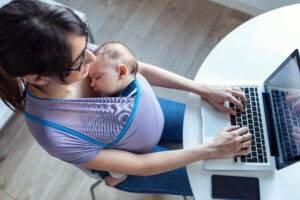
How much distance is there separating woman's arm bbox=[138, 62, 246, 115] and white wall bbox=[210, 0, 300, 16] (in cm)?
113

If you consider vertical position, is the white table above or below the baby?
below

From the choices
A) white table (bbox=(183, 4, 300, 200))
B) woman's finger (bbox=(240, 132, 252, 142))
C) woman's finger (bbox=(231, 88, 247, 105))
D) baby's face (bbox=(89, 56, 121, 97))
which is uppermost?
baby's face (bbox=(89, 56, 121, 97))

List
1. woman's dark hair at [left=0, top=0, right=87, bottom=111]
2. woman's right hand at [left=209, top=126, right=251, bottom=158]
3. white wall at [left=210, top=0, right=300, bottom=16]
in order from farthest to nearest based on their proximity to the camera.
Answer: white wall at [left=210, top=0, right=300, bottom=16], woman's right hand at [left=209, top=126, right=251, bottom=158], woman's dark hair at [left=0, top=0, right=87, bottom=111]

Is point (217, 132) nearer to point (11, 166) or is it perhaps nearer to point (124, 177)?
point (124, 177)

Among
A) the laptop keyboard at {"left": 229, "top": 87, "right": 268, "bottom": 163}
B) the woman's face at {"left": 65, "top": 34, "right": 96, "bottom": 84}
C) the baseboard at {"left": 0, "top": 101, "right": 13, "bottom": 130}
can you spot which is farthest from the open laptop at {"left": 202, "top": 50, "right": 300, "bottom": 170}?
the baseboard at {"left": 0, "top": 101, "right": 13, "bottom": 130}

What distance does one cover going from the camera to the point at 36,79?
2.66ft

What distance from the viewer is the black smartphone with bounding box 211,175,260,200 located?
3.07 feet

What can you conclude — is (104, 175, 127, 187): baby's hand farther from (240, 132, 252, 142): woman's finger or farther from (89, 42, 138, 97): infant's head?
(240, 132, 252, 142): woman's finger

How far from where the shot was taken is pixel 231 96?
1.05 m

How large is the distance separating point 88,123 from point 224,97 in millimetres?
410

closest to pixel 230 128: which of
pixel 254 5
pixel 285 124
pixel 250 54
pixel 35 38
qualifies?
pixel 285 124

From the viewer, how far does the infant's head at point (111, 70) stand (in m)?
0.98

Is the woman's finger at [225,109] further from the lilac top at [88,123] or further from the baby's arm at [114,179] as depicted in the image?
the baby's arm at [114,179]

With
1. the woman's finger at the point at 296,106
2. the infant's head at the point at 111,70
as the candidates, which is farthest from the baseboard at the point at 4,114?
the woman's finger at the point at 296,106
